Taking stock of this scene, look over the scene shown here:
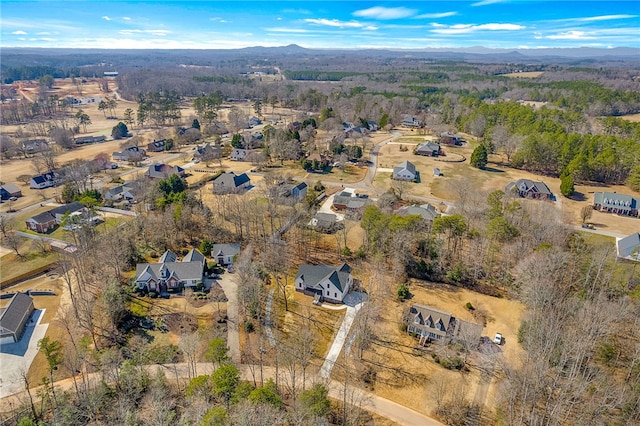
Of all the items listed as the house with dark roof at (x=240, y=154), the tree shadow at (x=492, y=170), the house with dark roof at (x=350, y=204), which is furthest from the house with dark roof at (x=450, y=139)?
the house with dark roof at (x=240, y=154)

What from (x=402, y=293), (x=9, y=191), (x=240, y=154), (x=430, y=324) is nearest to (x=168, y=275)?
(x=402, y=293)

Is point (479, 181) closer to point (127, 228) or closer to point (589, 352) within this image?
point (589, 352)

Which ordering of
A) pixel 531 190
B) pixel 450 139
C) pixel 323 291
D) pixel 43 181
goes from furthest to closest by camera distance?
pixel 450 139 < pixel 43 181 < pixel 531 190 < pixel 323 291

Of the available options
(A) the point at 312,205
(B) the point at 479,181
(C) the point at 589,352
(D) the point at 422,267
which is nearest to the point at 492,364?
(C) the point at 589,352

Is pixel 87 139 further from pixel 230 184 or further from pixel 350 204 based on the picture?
pixel 350 204

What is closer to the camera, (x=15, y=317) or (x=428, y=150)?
(x=15, y=317)

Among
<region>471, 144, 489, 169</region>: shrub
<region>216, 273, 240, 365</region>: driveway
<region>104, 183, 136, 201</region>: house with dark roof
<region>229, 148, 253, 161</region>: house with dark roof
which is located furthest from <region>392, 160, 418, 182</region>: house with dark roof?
<region>104, 183, 136, 201</region>: house with dark roof
